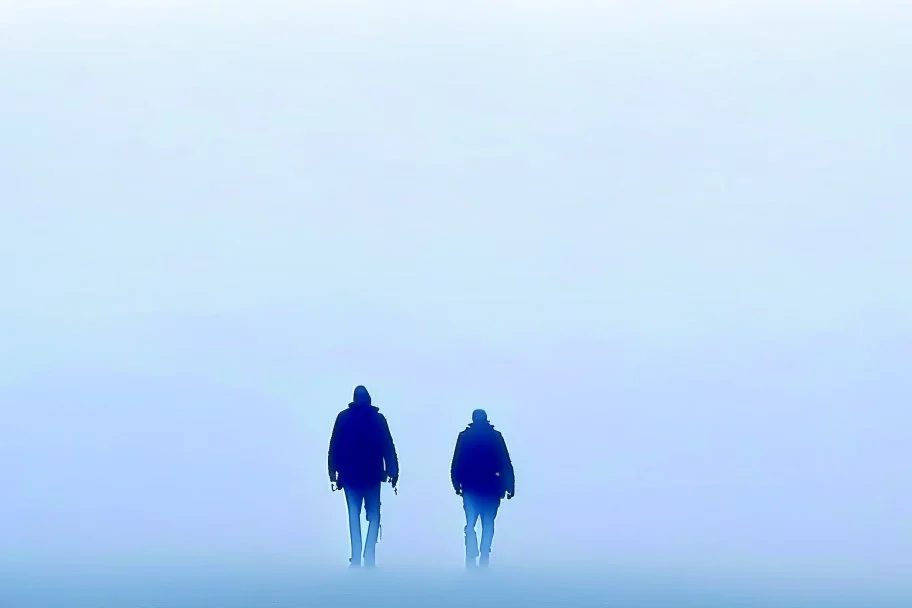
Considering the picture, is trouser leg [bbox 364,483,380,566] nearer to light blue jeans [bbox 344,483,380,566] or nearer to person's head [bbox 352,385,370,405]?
light blue jeans [bbox 344,483,380,566]

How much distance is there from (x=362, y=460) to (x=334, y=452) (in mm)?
353

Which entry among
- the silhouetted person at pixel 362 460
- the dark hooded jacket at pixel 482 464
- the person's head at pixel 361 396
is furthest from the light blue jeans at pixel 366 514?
the dark hooded jacket at pixel 482 464

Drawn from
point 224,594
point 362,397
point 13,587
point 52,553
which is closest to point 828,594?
point 362,397

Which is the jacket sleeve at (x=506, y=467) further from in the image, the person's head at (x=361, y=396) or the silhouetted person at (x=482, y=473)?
the person's head at (x=361, y=396)

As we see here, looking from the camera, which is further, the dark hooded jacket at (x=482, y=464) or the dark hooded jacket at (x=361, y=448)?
the dark hooded jacket at (x=482, y=464)

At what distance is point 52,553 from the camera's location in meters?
24.0

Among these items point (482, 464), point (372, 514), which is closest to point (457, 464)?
point (482, 464)

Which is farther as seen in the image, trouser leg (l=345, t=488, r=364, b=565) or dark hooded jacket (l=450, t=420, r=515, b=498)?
dark hooded jacket (l=450, t=420, r=515, b=498)

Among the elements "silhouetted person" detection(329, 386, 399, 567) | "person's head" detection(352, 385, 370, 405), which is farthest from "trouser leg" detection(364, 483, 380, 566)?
"person's head" detection(352, 385, 370, 405)

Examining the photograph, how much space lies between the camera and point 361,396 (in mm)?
17359

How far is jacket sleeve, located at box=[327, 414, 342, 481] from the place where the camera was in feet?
56.7

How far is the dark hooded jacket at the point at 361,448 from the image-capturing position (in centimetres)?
1719

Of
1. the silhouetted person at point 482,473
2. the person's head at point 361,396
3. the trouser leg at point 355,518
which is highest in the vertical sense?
the person's head at point 361,396

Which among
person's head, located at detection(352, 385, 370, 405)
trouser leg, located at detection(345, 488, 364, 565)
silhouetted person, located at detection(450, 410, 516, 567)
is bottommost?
trouser leg, located at detection(345, 488, 364, 565)
